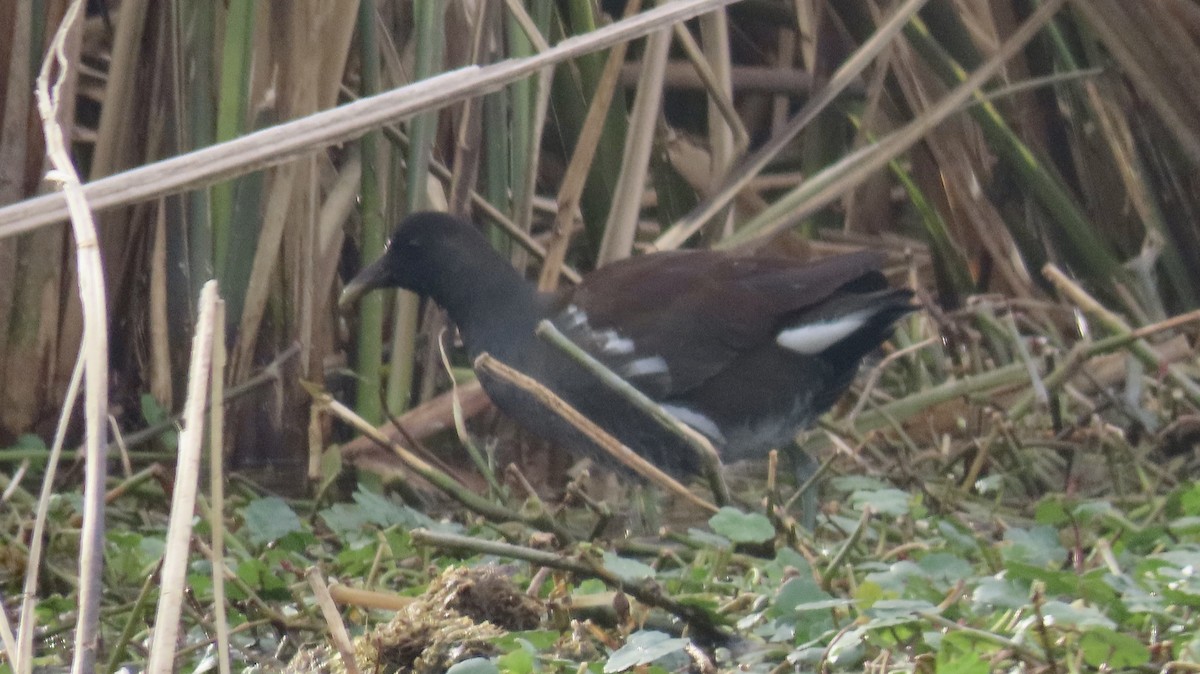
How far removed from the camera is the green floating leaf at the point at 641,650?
1.47 meters

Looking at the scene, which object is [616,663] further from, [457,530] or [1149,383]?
[1149,383]

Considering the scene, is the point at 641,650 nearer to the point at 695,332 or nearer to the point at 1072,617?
the point at 1072,617

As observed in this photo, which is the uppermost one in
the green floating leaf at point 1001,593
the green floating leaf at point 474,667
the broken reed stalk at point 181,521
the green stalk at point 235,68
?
the green stalk at point 235,68

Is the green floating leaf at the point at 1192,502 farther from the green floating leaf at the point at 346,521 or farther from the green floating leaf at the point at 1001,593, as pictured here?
the green floating leaf at the point at 346,521

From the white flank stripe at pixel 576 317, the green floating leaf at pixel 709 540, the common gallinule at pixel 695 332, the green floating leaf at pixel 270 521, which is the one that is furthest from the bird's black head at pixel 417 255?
the green floating leaf at pixel 709 540

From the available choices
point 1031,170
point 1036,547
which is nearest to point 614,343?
point 1031,170

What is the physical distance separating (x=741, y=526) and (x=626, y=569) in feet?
0.45

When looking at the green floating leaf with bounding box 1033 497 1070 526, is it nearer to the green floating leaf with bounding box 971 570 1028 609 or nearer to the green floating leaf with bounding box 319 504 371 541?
the green floating leaf with bounding box 971 570 1028 609

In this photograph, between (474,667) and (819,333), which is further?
(819,333)

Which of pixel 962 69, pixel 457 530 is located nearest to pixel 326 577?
pixel 457 530

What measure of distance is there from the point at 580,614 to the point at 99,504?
2.41 feet

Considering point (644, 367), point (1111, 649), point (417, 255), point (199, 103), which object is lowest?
point (644, 367)

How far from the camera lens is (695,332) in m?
2.89

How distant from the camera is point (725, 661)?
1.62 metres
